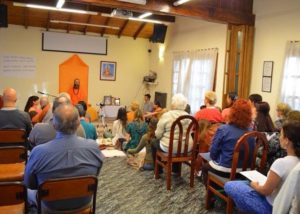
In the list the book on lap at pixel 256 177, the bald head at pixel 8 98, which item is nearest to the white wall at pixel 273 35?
the book on lap at pixel 256 177

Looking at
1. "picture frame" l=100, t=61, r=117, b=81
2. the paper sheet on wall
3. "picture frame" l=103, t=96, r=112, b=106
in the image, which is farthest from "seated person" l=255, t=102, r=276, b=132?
the paper sheet on wall

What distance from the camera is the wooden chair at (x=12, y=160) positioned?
7.40ft

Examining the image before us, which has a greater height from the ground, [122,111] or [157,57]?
[157,57]

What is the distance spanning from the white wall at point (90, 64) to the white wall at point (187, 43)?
62 centimetres

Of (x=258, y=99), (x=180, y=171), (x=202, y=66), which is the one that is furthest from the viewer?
(x=202, y=66)

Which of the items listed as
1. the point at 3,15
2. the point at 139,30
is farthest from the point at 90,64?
the point at 3,15

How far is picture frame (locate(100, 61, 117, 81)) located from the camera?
9562mm

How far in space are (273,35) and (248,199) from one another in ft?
13.0

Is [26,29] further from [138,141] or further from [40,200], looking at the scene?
[40,200]

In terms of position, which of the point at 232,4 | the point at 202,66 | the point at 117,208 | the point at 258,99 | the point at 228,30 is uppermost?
the point at 232,4

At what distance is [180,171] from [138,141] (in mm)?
1120

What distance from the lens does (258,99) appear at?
4629 mm

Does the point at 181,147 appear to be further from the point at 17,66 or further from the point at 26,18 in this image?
the point at 17,66

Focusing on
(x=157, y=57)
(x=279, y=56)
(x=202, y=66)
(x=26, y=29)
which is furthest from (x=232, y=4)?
(x=26, y=29)
